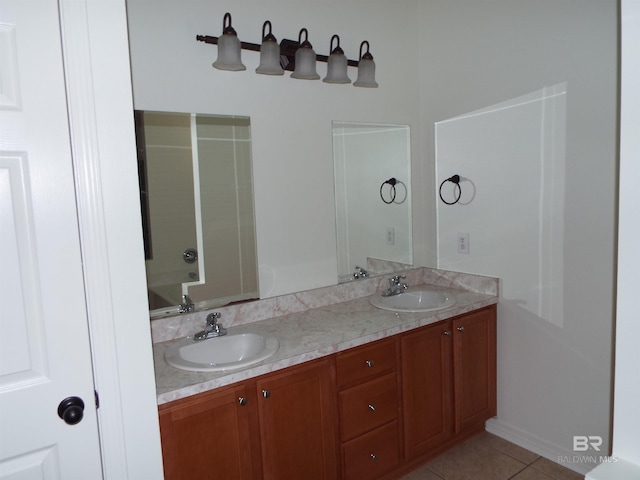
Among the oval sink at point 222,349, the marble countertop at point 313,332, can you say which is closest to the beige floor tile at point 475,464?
the marble countertop at point 313,332

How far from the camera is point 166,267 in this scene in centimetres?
202

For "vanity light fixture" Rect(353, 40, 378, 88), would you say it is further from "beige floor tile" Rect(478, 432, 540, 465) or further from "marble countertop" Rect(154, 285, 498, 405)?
"beige floor tile" Rect(478, 432, 540, 465)

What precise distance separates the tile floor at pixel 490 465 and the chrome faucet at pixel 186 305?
4.57 feet

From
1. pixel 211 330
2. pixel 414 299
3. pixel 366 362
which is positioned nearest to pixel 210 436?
pixel 211 330

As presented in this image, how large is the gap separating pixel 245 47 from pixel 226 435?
5.60ft

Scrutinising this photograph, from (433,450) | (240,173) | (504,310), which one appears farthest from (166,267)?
(504,310)

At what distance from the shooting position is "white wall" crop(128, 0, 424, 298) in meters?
1.95

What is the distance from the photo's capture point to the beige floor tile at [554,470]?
7.47ft

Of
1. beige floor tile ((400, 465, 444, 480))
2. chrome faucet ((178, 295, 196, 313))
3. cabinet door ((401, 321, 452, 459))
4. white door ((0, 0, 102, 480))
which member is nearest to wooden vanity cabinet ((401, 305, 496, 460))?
cabinet door ((401, 321, 452, 459))

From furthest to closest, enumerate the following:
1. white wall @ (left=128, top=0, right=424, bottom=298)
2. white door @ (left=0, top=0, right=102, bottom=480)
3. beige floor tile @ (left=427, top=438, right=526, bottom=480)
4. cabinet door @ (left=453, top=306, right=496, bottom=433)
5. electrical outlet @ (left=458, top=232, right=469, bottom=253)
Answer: electrical outlet @ (left=458, top=232, right=469, bottom=253), cabinet door @ (left=453, top=306, right=496, bottom=433), beige floor tile @ (left=427, top=438, right=526, bottom=480), white wall @ (left=128, top=0, right=424, bottom=298), white door @ (left=0, top=0, right=102, bottom=480)

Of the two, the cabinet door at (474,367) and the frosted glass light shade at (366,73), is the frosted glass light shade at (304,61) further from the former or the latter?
the cabinet door at (474,367)

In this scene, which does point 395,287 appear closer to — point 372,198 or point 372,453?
point 372,198

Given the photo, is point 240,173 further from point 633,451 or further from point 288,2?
point 633,451

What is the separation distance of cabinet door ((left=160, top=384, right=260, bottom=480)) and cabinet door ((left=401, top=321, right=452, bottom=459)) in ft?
2.83
